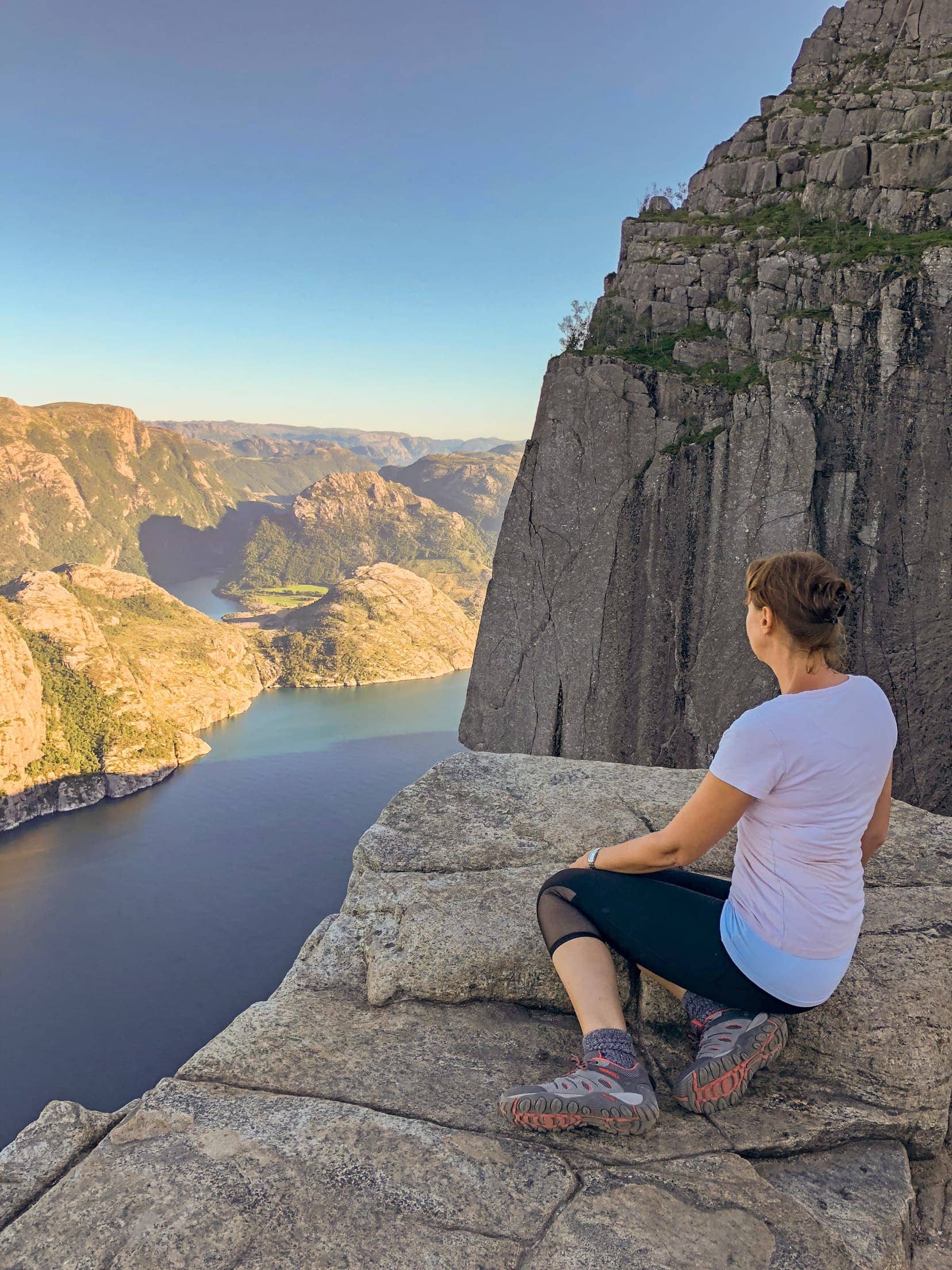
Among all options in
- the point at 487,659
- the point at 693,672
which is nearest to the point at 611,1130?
the point at 693,672

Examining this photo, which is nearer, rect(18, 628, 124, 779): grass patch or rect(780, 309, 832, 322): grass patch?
rect(780, 309, 832, 322): grass patch

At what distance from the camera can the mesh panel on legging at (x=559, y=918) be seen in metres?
3.13

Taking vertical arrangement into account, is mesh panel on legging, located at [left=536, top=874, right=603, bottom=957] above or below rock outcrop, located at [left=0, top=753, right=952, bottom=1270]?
above

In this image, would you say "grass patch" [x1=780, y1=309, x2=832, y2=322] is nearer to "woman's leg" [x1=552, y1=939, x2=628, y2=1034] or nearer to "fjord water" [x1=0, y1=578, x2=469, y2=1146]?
"woman's leg" [x1=552, y1=939, x2=628, y2=1034]

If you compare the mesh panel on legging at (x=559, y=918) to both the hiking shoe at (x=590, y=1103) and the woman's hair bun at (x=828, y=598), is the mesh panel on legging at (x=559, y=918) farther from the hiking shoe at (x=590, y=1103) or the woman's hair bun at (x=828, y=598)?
the woman's hair bun at (x=828, y=598)

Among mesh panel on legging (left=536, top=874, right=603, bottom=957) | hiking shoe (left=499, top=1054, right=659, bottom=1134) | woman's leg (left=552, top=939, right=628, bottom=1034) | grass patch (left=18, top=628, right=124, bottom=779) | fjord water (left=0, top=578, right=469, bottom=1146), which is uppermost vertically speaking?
mesh panel on legging (left=536, top=874, right=603, bottom=957)

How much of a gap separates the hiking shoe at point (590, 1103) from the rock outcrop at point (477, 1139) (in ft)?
0.25

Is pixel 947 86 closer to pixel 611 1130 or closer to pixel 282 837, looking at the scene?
pixel 611 1130

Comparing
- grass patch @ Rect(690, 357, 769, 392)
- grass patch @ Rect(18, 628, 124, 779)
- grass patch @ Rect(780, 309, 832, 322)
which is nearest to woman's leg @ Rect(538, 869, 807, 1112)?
grass patch @ Rect(690, 357, 769, 392)

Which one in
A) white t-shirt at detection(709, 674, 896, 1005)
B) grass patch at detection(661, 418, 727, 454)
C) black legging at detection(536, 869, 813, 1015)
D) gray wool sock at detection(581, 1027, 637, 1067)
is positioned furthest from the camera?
grass patch at detection(661, 418, 727, 454)

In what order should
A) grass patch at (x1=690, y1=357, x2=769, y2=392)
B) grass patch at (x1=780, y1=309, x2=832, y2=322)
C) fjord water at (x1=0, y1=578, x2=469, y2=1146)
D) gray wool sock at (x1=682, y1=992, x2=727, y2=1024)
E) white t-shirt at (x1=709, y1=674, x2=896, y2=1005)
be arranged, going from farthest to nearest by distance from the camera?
fjord water at (x1=0, y1=578, x2=469, y2=1146), grass patch at (x1=690, y1=357, x2=769, y2=392), grass patch at (x1=780, y1=309, x2=832, y2=322), gray wool sock at (x1=682, y1=992, x2=727, y2=1024), white t-shirt at (x1=709, y1=674, x2=896, y2=1005)

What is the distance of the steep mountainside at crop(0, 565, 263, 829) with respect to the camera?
3489 inches

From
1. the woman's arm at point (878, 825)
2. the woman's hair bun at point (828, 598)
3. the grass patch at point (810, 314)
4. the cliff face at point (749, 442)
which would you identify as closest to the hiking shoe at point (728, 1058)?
the woman's arm at point (878, 825)

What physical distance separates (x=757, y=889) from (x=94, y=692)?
112697mm
